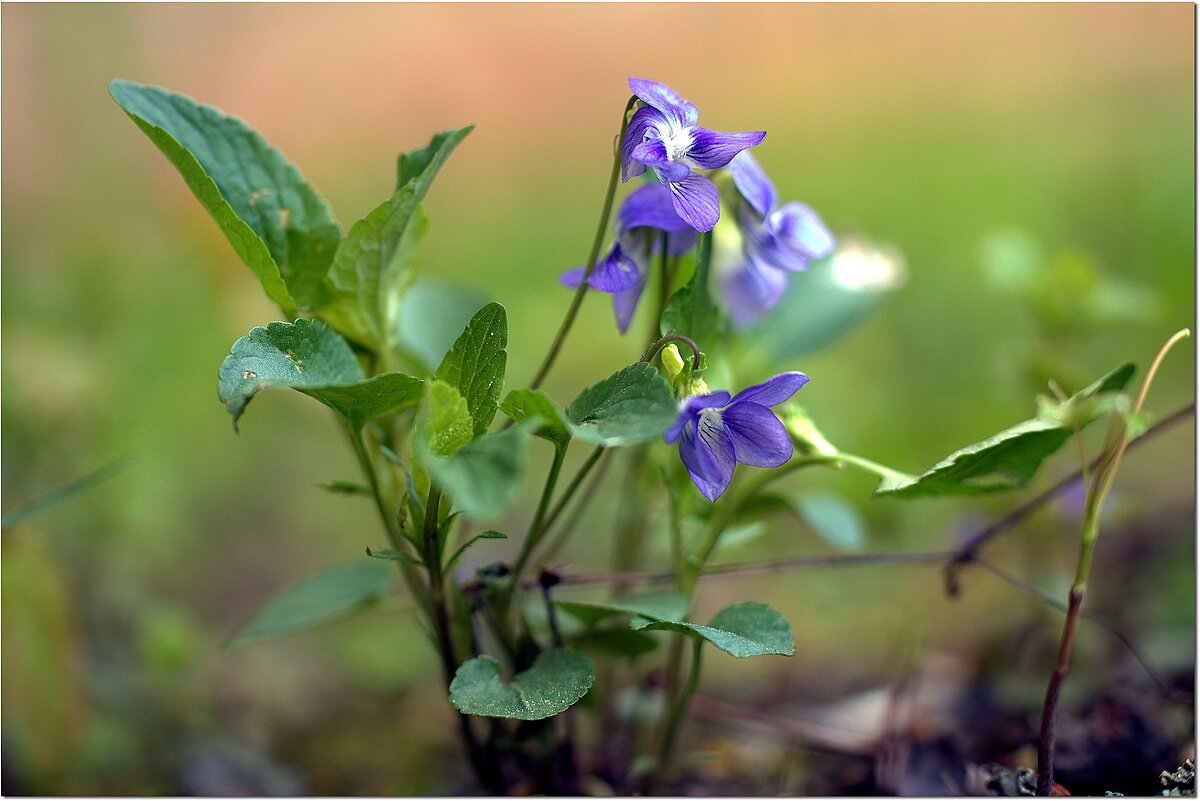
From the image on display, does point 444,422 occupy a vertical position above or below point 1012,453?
above

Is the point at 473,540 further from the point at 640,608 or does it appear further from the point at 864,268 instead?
the point at 864,268

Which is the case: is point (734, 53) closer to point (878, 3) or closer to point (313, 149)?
point (878, 3)

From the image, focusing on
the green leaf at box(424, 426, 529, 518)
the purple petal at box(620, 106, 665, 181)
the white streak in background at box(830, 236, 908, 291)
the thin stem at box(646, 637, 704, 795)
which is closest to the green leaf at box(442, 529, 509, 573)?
the green leaf at box(424, 426, 529, 518)

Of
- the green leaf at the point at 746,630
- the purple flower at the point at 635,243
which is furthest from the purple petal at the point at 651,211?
the green leaf at the point at 746,630

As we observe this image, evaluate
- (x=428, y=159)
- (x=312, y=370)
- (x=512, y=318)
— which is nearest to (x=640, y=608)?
(x=312, y=370)

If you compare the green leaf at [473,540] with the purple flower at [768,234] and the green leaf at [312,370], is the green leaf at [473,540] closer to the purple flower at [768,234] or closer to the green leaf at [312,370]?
the green leaf at [312,370]

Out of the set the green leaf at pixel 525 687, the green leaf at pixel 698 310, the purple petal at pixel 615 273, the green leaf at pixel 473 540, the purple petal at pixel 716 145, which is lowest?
the green leaf at pixel 525 687

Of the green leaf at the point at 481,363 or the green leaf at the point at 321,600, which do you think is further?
the green leaf at the point at 321,600

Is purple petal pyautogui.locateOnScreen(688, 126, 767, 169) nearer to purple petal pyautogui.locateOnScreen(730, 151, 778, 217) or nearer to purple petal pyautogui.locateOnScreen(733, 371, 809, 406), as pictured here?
purple petal pyautogui.locateOnScreen(730, 151, 778, 217)
